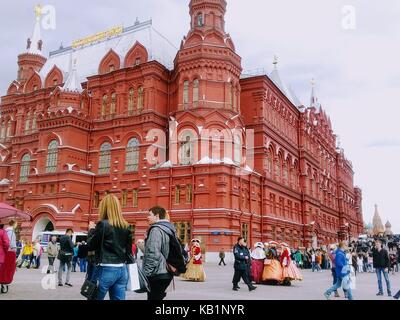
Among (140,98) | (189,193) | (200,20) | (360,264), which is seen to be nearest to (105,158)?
(140,98)

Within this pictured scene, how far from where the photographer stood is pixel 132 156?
4141 centimetres

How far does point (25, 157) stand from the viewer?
159ft

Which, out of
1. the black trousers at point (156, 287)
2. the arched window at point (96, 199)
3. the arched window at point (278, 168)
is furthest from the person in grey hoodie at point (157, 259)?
the arched window at point (278, 168)

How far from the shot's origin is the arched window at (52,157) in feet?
139

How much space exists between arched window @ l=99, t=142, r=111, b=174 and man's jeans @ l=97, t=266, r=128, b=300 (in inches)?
1463

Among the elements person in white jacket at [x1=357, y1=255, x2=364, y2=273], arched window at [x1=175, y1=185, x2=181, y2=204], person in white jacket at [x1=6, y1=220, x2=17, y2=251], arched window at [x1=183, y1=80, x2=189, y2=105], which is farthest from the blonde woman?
arched window at [x1=183, y1=80, x2=189, y2=105]

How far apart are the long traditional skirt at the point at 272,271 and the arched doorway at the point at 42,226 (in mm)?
29058

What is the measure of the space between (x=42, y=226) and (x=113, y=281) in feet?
127

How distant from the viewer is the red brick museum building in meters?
37.0

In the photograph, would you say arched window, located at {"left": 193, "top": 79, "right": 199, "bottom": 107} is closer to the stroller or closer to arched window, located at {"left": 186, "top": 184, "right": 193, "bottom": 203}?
arched window, located at {"left": 186, "top": 184, "right": 193, "bottom": 203}

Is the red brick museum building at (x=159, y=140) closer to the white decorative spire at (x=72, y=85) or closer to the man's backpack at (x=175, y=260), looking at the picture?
the white decorative spire at (x=72, y=85)

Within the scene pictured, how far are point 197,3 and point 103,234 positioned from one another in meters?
38.4

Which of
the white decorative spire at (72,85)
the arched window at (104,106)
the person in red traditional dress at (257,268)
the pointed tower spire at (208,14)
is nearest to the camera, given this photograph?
the person in red traditional dress at (257,268)
